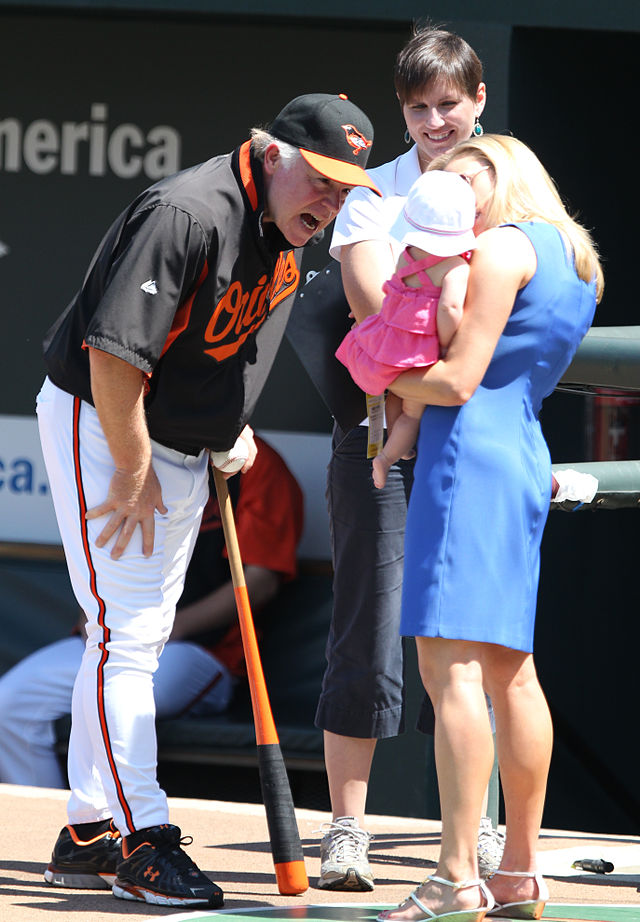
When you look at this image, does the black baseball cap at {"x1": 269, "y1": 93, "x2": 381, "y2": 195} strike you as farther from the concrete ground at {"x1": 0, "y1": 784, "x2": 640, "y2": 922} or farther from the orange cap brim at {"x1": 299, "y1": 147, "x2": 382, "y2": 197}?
the concrete ground at {"x1": 0, "y1": 784, "x2": 640, "y2": 922}

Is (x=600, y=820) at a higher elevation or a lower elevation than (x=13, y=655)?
lower

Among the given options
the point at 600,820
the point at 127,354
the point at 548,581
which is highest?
the point at 127,354

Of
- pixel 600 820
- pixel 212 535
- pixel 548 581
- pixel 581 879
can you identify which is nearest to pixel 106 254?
pixel 581 879

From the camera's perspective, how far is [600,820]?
5250 mm

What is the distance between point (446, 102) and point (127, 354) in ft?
3.03

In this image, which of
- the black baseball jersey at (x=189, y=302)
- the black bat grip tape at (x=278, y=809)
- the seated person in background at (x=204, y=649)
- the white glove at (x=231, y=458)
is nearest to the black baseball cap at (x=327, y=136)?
the black baseball jersey at (x=189, y=302)

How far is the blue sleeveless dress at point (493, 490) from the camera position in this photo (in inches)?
97.2

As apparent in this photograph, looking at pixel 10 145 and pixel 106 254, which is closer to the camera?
pixel 106 254

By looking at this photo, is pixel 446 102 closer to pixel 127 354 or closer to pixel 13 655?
pixel 127 354

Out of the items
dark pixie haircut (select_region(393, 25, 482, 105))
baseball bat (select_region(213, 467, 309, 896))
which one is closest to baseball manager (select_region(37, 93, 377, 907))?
baseball bat (select_region(213, 467, 309, 896))

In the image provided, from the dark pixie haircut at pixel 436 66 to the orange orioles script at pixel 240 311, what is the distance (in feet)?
1.45

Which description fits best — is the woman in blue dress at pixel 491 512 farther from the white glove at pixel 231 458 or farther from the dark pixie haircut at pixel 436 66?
the white glove at pixel 231 458

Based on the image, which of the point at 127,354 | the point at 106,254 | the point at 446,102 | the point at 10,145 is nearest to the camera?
the point at 127,354

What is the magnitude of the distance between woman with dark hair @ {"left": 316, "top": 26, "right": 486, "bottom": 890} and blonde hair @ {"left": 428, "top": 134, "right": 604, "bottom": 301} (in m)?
0.45
